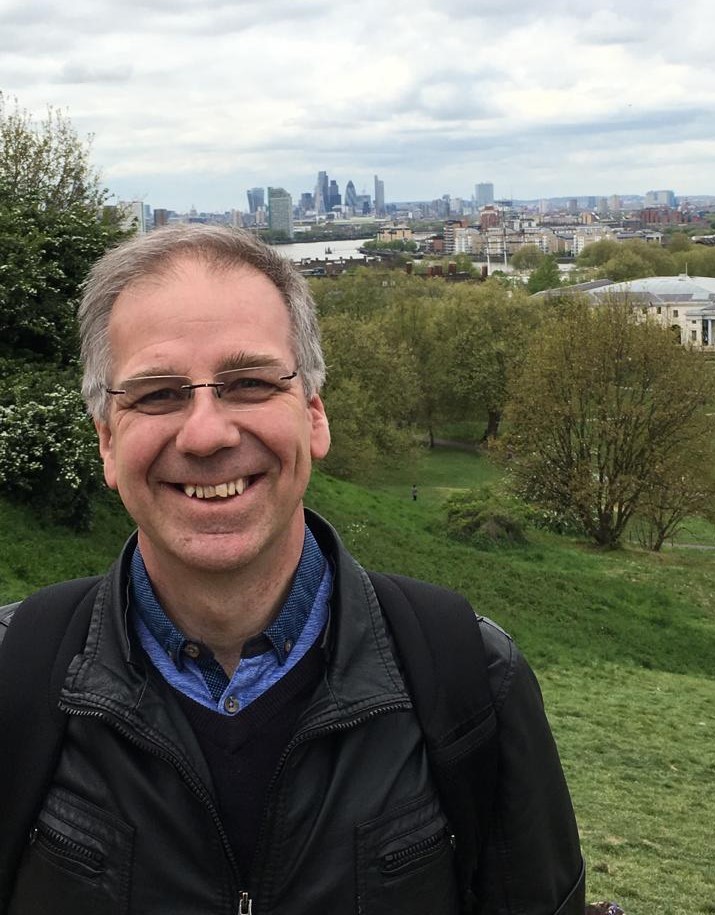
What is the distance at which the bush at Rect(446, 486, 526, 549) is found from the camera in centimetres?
2362

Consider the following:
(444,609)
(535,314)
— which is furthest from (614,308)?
(444,609)

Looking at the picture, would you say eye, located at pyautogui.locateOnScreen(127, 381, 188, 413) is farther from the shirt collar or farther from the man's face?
the shirt collar

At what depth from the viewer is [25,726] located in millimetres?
2104

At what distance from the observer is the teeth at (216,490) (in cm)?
219

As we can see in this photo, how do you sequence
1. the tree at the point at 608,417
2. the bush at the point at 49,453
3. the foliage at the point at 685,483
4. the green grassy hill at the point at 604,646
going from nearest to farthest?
the green grassy hill at the point at 604,646 < the bush at the point at 49,453 < the foliage at the point at 685,483 < the tree at the point at 608,417

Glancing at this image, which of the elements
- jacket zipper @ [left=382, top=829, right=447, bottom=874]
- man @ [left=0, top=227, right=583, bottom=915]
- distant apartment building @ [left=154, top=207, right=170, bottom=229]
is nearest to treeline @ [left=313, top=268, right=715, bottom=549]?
distant apartment building @ [left=154, top=207, right=170, bottom=229]

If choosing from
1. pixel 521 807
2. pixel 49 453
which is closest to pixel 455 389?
pixel 49 453

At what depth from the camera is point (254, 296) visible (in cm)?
228

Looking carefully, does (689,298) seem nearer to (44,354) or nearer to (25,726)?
(44,354)

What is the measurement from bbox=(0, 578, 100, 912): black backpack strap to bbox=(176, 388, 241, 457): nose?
51 cm

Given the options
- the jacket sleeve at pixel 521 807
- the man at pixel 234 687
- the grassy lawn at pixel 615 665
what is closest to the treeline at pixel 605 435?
the grassy lawn at pixel 615 665

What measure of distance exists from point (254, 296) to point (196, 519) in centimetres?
52

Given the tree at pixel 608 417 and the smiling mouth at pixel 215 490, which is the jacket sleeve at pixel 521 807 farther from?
the tree at pixel 608 417

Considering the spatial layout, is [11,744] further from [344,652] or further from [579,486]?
[579,486]
